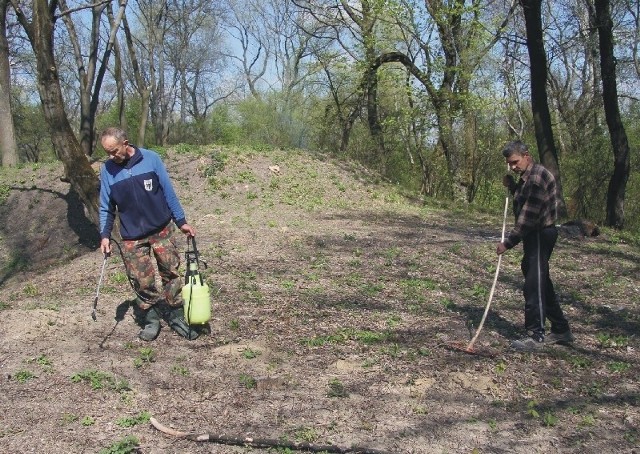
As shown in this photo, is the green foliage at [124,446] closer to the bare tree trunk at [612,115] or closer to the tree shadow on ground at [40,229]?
the tree shadow on ground at [40,229]

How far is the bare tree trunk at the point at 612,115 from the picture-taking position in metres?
13.6

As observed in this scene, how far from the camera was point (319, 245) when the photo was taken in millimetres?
9750

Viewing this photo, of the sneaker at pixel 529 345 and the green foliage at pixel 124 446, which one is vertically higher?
the sneaker at pixel 529 345

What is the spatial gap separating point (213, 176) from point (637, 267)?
9.39 meters

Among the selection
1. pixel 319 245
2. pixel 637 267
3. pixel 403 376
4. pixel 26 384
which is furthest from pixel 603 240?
pixel 26 384

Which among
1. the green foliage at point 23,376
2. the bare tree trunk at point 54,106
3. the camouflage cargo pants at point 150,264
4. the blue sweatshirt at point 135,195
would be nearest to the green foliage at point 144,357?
the camouflage cargo pants at point 150,264

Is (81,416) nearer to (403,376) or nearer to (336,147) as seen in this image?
(403,376)

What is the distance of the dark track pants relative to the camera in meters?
5.20

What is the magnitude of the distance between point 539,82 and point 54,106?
32.2 feet

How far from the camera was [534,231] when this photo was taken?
17.1ft

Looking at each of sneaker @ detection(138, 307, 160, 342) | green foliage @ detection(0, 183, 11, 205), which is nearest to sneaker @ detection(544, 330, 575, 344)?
sneaker @ detection(138, 307, 160, 342)

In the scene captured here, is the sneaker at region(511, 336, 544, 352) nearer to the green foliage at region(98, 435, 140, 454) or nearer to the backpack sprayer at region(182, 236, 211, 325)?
the backpack sprayer at region(182, 236, 211, 325)

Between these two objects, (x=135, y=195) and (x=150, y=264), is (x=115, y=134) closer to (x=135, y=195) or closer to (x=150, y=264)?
(x=135, y=195)

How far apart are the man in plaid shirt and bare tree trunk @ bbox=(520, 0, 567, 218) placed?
809 cm
